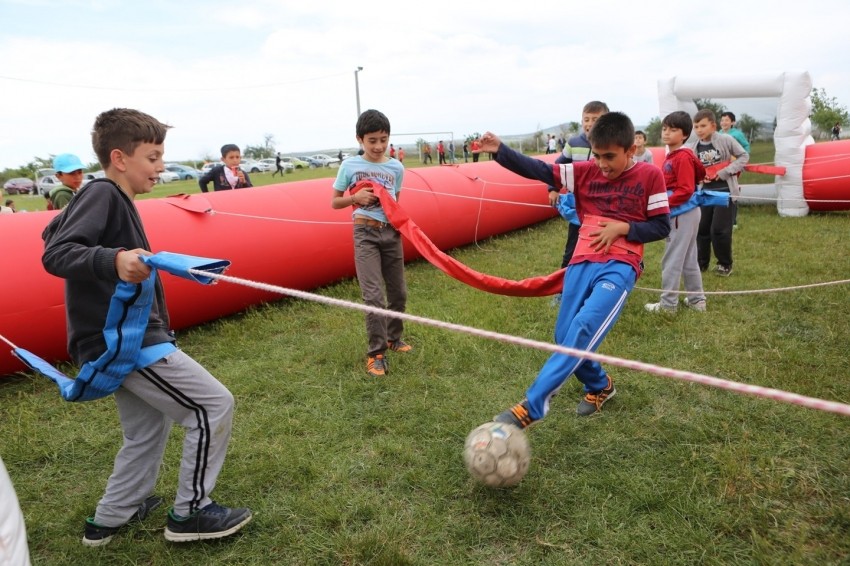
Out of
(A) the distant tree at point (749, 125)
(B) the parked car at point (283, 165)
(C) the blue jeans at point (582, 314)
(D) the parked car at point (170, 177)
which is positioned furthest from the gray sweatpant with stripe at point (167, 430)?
(B) the parked car at point (283, 165)

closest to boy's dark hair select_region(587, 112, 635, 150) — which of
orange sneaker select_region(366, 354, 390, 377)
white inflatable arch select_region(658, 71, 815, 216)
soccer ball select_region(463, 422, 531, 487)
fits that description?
soccer ball select_region(463, 422, 531, 487)

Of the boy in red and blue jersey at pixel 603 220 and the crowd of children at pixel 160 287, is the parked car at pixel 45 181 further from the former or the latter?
the boy in red and blue jersey at pixel 603 220

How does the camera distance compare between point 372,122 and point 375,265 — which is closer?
point 372,122

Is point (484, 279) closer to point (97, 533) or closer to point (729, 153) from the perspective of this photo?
point (97, 533)

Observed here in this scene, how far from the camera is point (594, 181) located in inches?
131

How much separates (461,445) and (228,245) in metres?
3.24

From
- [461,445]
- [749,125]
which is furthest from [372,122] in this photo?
[749,125]

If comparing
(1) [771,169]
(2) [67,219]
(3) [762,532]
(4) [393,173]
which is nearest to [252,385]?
(4) [393,173]

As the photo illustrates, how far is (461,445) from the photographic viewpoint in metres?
3.28

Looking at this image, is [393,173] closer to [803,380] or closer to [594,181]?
[594,181]

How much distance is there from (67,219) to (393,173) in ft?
8.73

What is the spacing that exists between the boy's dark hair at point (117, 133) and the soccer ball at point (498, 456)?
6.45 feet

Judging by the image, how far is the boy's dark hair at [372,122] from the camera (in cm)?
420

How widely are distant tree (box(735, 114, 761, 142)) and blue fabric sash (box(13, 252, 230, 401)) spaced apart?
1160cm
